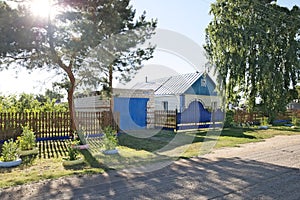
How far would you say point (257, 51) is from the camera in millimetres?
18203

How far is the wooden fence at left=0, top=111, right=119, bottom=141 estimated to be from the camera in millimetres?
10016

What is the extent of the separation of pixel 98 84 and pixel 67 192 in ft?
22.5

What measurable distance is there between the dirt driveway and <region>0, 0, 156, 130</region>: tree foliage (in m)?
4.74

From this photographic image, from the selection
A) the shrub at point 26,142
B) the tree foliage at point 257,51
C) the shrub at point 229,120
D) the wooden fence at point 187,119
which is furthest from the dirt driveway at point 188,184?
the tree foliage at point 257,51

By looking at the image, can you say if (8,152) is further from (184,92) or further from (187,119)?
(184,92)

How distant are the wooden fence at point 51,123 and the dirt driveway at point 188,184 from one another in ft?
20.2

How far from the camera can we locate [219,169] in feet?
19.3

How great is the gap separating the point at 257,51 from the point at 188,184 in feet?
52.7

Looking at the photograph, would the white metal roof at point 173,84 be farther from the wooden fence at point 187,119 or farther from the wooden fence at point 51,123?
the wooden fence at point 51,123

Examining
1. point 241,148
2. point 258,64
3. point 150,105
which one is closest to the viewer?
point 241,148

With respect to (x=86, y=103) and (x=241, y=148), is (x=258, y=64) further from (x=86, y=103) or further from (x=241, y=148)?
(x=86, y=103)

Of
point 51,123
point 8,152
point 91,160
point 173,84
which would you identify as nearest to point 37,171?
point 8,152

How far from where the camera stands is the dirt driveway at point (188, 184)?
4.17m

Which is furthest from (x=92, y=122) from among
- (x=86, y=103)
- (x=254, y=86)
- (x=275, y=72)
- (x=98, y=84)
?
(x=275, y=72)
